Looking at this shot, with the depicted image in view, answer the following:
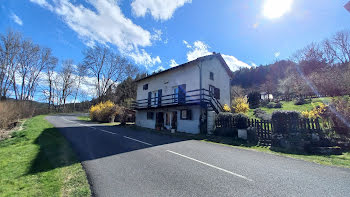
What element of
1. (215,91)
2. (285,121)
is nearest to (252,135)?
(285,121)

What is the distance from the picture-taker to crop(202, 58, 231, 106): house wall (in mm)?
15887

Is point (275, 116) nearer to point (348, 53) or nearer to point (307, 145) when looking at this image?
point (307, 145)

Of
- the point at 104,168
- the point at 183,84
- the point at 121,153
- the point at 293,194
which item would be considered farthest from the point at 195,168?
the point at 183,84

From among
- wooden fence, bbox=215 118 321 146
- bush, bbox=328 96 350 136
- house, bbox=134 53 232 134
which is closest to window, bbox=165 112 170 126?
house, bbox=134 53 232 134

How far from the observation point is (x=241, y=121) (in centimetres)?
1040

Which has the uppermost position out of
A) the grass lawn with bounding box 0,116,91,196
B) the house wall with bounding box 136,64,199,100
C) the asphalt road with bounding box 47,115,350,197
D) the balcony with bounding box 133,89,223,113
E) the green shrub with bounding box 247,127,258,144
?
the house wall with bounding box 136,64,199,100

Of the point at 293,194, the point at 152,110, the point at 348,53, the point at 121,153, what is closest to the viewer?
the point at 293,194

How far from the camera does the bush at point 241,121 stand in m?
10.2

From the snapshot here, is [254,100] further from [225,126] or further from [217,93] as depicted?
[225,126]

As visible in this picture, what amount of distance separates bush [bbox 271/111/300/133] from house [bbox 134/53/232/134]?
4831 mm

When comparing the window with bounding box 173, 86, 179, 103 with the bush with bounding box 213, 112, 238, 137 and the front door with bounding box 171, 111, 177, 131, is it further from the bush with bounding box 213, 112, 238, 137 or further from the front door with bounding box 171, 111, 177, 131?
the bush with bounding box 213, 112, 238, 137

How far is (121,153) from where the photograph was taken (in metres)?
6.37

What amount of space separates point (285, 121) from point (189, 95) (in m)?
8.81

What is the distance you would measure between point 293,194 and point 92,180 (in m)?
4.90
